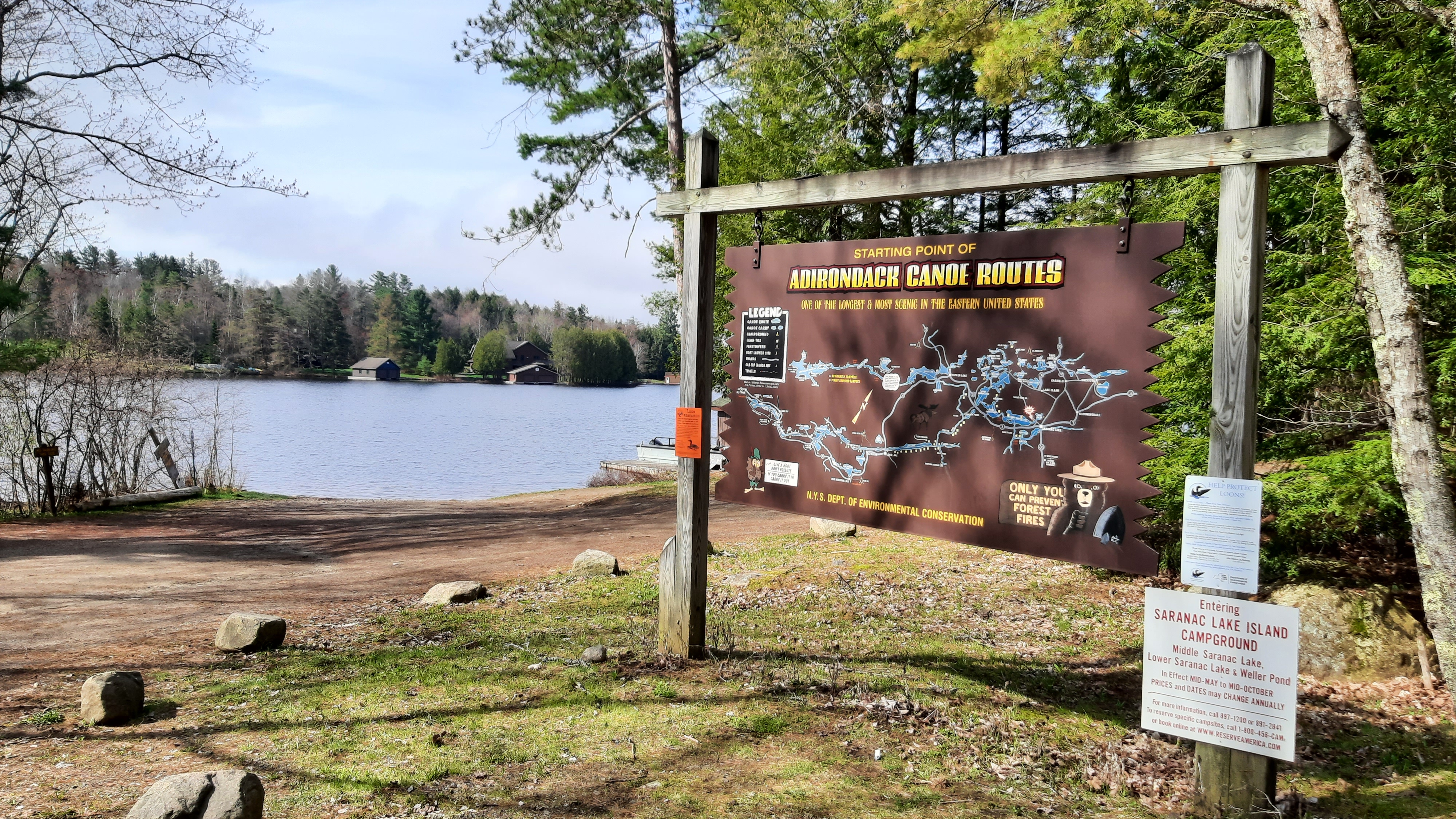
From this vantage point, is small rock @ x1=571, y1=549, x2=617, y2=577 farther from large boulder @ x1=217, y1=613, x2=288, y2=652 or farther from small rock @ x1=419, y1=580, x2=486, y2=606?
large boulder @ x1=217, y1=613, x2=288, y2=652

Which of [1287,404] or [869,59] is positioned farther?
[869,59]

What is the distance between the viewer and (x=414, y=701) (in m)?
5.02

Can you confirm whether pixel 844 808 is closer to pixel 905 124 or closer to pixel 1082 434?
pixel 1082 434

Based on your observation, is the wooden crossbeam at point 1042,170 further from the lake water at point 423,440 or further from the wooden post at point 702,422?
A: the lake water at point 423,440

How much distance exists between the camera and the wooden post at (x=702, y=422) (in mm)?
5504

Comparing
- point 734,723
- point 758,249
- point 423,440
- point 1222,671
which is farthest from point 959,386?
point 423,440

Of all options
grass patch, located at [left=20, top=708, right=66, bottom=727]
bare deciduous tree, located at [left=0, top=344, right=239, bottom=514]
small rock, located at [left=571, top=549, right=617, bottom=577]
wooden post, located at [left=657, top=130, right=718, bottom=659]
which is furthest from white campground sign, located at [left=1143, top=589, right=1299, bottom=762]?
bare deciduous tree, located at [left=0, top=344, right=239, bottom=514]

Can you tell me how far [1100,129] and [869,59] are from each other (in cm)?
579

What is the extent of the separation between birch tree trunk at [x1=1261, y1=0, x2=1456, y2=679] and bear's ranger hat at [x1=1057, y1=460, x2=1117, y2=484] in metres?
2.95

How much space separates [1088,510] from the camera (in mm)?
4004

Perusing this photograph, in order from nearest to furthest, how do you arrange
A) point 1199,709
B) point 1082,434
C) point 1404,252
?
point 1199,709 → point 1082,434 → point 1404,252

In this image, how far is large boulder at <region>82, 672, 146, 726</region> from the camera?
464cm

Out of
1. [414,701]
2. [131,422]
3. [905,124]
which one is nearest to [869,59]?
[905,124]

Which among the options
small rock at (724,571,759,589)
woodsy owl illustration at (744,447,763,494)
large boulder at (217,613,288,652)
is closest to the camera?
woodsy owl illustration at (744,447,763,494)
